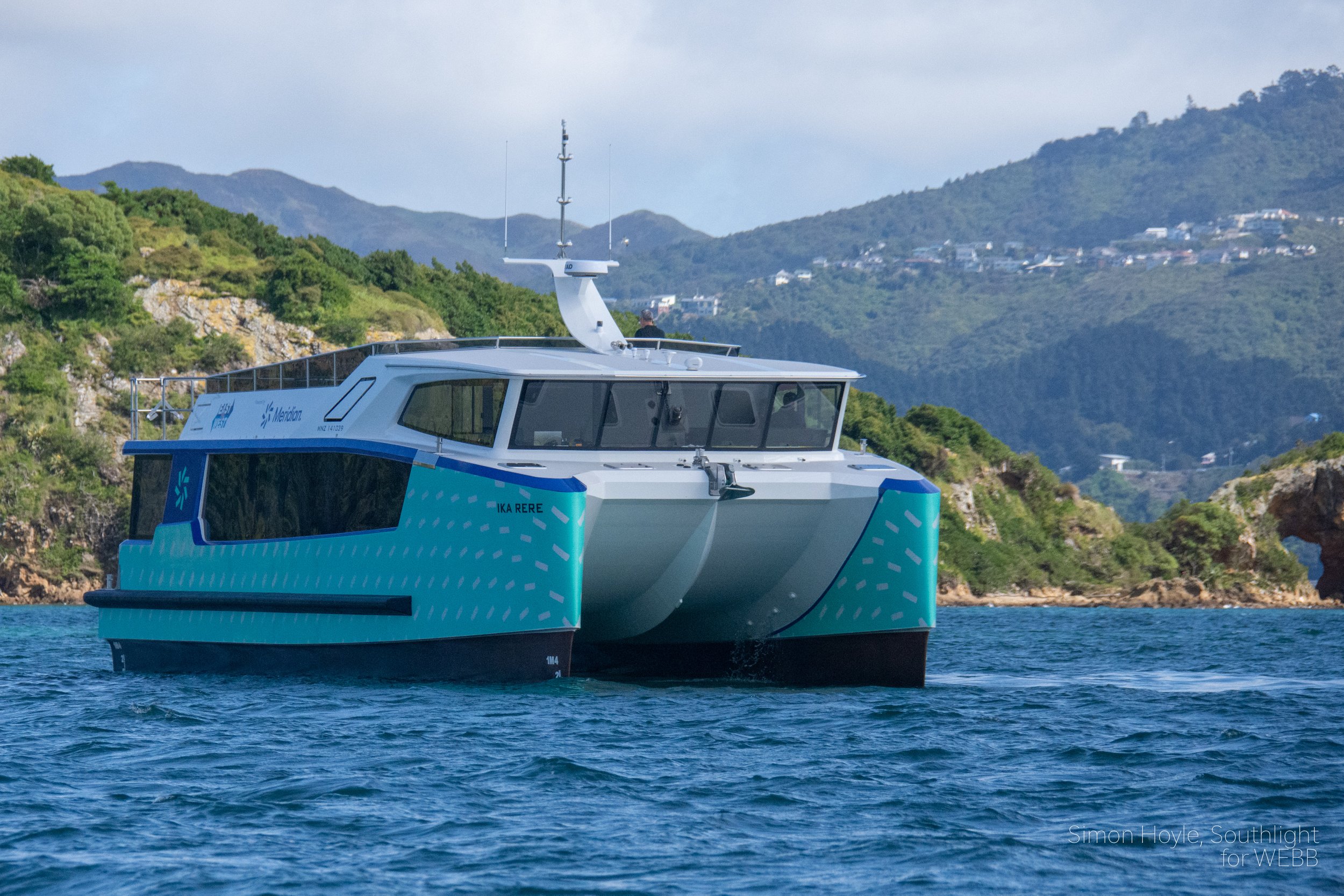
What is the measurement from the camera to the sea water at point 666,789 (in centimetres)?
866

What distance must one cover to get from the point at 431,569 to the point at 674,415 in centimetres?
307

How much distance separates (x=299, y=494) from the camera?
1817cm

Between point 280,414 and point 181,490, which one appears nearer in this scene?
point 280,414

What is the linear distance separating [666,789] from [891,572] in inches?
250

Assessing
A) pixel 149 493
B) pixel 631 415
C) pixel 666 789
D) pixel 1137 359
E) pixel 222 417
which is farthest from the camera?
pixel 1137 359

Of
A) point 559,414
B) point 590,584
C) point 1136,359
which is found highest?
point 1136,359

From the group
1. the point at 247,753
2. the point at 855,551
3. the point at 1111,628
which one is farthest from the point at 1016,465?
the point at 247,753

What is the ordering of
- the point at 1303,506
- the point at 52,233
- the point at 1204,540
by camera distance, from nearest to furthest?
the point at 52,233 → the point at 1303,506 → the point at 1204,540

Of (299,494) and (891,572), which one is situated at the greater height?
(299,494)

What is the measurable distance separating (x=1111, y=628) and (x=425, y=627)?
24113mm

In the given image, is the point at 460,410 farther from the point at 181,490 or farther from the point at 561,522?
the point at 181,490

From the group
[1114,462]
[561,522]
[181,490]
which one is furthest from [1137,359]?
[561,522]

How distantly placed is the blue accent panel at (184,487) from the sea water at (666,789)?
253 cm

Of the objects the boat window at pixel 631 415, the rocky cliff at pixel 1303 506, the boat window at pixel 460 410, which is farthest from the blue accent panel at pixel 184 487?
the rocky cliff at pixel 1303 506
